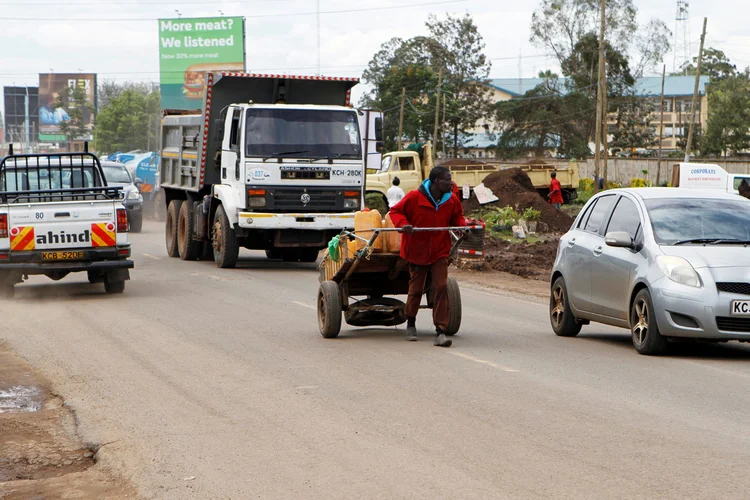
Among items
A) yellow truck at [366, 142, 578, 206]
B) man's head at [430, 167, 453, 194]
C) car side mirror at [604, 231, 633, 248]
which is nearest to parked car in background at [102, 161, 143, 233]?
yellow truck at [366, 142, 578, 206]

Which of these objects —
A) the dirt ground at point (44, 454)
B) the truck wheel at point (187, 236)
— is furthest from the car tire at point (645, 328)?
the truck wheel at point (187, 236)

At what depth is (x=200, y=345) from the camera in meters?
11.5

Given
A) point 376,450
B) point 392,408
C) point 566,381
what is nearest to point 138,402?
point 392,408

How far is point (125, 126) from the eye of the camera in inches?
4400

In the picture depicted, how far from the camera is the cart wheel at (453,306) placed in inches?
462

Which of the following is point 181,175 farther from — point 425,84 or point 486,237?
point 425,84

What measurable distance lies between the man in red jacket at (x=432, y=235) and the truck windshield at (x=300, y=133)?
909cm

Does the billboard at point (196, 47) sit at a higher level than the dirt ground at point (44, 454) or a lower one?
higher

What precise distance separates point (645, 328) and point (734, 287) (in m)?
0.97

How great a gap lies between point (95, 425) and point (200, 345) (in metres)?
3.78

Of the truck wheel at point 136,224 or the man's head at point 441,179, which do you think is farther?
the truck wheel at point 136,224

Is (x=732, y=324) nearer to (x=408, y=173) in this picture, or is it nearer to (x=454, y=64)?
(x=408, y=173)

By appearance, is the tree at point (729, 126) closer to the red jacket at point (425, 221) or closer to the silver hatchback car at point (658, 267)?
the silver hatchback car at point (658, 267)

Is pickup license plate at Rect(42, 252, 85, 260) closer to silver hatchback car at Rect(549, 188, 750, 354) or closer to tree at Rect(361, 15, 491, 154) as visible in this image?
silver hatchback car at Rect(549, 188, 750, 354)
